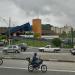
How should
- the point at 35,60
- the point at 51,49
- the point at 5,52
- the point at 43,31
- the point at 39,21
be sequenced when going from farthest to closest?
the point at 43,31, the point at 39,21, the point at 51,49, the point at 5,52, the point at 35,60

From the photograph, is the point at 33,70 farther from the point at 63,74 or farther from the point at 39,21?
the point at 39,21

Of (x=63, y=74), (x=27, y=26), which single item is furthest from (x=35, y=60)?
(x=27, y=26)

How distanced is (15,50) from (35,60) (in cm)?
2670

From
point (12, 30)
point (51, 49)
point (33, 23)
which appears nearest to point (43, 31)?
point (33, 23)

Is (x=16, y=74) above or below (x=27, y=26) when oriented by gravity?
below

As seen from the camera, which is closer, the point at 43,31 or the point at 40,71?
the point at 40,71

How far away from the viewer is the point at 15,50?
151 ft

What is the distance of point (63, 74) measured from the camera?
733 inches

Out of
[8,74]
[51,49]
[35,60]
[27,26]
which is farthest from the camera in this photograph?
[27,26]

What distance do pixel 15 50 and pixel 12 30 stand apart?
56.8 metres

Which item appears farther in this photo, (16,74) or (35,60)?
(35,60)

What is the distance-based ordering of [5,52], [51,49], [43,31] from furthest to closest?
[43,31] → [51,49] → [5,52]

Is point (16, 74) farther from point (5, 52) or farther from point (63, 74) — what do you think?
point (5, 52)

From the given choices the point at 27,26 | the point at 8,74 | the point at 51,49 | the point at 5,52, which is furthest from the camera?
the point at 27,26
